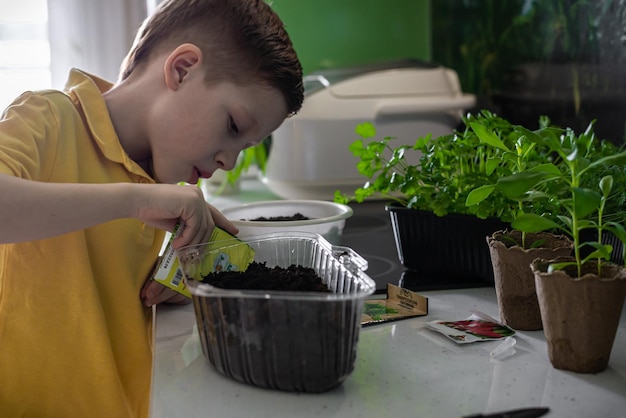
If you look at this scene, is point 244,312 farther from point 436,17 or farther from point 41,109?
point 436,17

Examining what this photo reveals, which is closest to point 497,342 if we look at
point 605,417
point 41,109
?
point 605,417

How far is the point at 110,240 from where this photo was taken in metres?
0.88

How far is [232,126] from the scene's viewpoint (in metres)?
0.91

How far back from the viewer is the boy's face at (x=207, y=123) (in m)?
0.89

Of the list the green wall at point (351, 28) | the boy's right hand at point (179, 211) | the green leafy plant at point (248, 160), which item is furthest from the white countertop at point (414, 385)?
the green wall at point (351, 28)

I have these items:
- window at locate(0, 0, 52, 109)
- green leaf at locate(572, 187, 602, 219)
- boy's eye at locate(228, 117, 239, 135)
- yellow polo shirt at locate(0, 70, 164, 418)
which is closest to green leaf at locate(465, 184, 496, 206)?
green leaf at locate(572, 187, 602, 219)

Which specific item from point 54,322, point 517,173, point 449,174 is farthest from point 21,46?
point 517,173

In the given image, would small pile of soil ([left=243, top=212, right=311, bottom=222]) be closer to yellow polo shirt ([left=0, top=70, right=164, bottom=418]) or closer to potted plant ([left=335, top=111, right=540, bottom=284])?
potted plant ([left=335, top=111, right=540, bottom=284])

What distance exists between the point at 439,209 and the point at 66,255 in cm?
48

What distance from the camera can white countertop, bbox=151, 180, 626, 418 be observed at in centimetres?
55

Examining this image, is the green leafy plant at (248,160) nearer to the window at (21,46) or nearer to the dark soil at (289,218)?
the window at (21,46)

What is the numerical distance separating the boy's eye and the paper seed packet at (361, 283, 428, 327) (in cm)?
29

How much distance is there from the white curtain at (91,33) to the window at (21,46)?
0.23 ft

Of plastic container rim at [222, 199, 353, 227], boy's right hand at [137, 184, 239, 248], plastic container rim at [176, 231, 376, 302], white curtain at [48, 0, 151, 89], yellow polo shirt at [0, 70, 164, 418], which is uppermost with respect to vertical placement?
white curtain at [48, 0, 151, 89]
